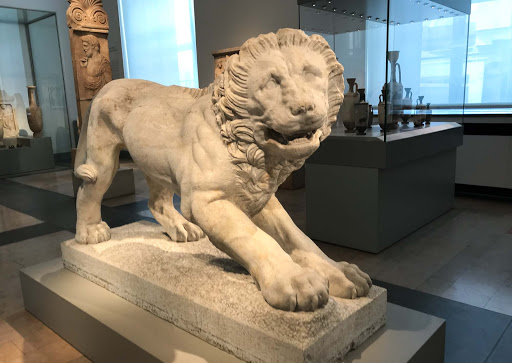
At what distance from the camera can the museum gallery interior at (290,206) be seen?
1486mm

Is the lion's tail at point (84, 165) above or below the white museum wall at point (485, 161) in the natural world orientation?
above

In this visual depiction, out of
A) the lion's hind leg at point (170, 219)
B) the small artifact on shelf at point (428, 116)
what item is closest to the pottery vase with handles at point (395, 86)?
the small artifact on shelf at point (428, 116)

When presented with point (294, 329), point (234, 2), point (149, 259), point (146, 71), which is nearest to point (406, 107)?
point (149, 259)

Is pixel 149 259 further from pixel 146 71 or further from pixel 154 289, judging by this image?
pixel 146 71

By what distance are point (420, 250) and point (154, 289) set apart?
2.34 m

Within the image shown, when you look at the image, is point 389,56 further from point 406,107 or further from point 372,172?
point 372,172

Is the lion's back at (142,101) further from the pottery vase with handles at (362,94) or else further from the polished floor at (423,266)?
the pottery vase with handles at (362,94)

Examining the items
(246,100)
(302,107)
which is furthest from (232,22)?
(302,107)

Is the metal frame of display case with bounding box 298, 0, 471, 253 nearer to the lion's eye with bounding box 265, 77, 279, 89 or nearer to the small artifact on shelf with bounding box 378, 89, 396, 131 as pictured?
the small artifact on shelf with bounding box 378, 89, 396, 131

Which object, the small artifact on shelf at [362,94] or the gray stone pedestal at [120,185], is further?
the gray stone pedestal at [120,185]

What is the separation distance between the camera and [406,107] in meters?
3.93

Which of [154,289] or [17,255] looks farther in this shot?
[17,255]

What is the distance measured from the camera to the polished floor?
2234mm

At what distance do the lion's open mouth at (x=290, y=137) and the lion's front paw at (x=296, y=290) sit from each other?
0.42 meters
